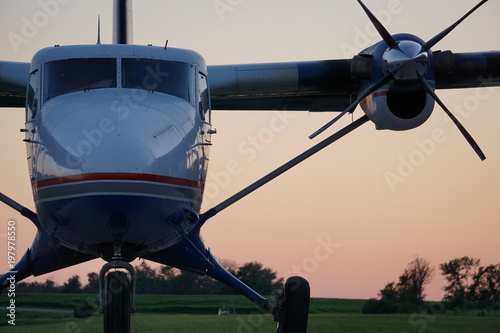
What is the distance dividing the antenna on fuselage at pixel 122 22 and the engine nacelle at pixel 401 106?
4.03m

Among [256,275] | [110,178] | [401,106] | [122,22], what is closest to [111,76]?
[110,178]

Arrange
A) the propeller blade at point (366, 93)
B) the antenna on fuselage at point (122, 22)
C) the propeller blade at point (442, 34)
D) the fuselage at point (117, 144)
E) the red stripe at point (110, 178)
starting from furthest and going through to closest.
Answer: the antenna on fuselage at point (122, 22) → the propeller blade at point (442, 34) → the propeller blade at point (366, 93) → the fuselage at point (117, 144) → the red stripe at point (110, 178)

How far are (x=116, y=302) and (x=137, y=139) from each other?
1971 millimetres

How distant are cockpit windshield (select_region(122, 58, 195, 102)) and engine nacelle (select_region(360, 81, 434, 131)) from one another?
3.05 meters

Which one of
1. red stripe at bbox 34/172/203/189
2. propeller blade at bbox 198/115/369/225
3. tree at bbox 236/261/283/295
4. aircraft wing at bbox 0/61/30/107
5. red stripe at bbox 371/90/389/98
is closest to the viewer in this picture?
red stripe at bbox 34/172/203/189

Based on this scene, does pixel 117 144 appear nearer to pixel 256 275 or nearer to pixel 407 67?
pixel 407 67

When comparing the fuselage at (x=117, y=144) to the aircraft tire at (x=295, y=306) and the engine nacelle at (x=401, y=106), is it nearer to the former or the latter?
the aircraft tire at (x=295, y=306)

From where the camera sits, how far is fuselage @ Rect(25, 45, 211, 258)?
940 centimetres

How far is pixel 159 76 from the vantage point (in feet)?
36.2

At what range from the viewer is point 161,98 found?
35.1 ft

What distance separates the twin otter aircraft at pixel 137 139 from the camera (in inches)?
373

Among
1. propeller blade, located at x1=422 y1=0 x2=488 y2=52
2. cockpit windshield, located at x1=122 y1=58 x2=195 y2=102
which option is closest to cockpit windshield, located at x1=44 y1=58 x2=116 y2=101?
cockpit windshield, located at x1=122 y1=58 x2=195 y2=102

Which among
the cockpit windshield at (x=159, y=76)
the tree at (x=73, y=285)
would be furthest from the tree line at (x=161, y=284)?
the cockpit windshield at (x=159, y=76)

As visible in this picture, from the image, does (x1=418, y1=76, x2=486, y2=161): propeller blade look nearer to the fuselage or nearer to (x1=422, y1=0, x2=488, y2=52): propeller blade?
(x1=422, y1=0, x2=488, y2=52): propeller blade
